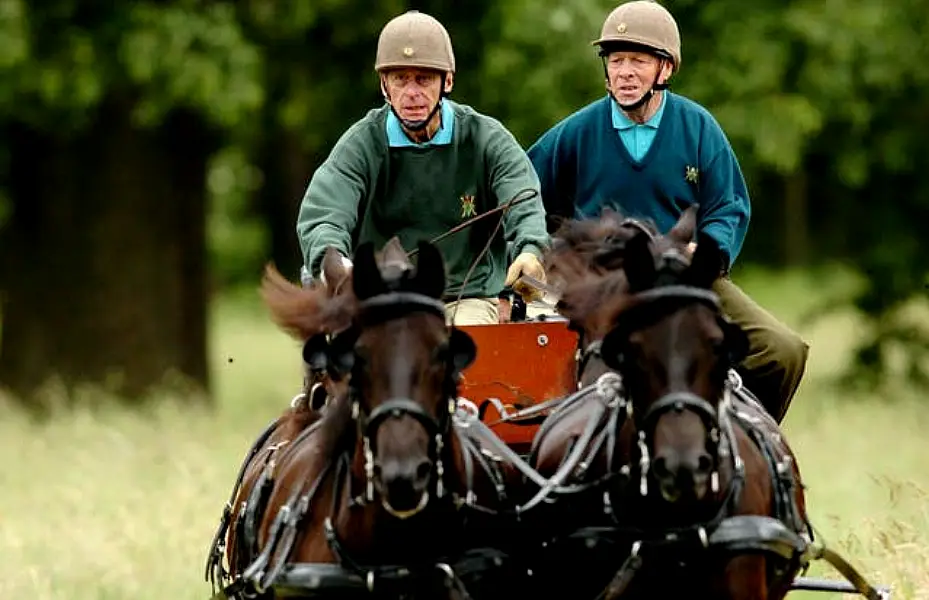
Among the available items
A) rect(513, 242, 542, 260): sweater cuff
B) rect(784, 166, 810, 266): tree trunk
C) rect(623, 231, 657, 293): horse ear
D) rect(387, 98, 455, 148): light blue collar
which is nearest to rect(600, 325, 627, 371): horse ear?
rect(623, 231, 657, 293): horse ear

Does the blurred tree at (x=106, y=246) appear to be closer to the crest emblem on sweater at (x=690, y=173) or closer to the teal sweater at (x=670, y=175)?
the teal sweater at (x=670, y=175)

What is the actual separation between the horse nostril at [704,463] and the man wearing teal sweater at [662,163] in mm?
2033

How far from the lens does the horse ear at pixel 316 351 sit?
711 cm

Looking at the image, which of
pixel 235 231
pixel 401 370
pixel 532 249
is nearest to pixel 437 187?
pixel 532 249

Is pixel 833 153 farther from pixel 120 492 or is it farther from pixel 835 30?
pixel 120 492

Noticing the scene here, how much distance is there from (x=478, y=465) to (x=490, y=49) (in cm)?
1042

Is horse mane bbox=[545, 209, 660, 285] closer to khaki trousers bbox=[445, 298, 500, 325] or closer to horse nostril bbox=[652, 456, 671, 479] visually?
khaki trousers bbox=[445, 298, 500, 325]

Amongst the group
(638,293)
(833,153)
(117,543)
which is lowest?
(117,543)

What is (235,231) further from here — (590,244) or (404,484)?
(404,484)

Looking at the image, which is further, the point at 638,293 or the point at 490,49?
the point at 490,49

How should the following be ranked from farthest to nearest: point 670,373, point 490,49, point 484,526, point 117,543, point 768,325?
point 490,49
point 117,543
point 768,325
point 484,526
point 670,373

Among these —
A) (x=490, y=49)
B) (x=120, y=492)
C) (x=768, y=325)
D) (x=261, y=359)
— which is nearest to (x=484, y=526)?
(x=768, y=325)

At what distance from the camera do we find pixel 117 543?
39.6 feet

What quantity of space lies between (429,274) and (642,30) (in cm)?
227
